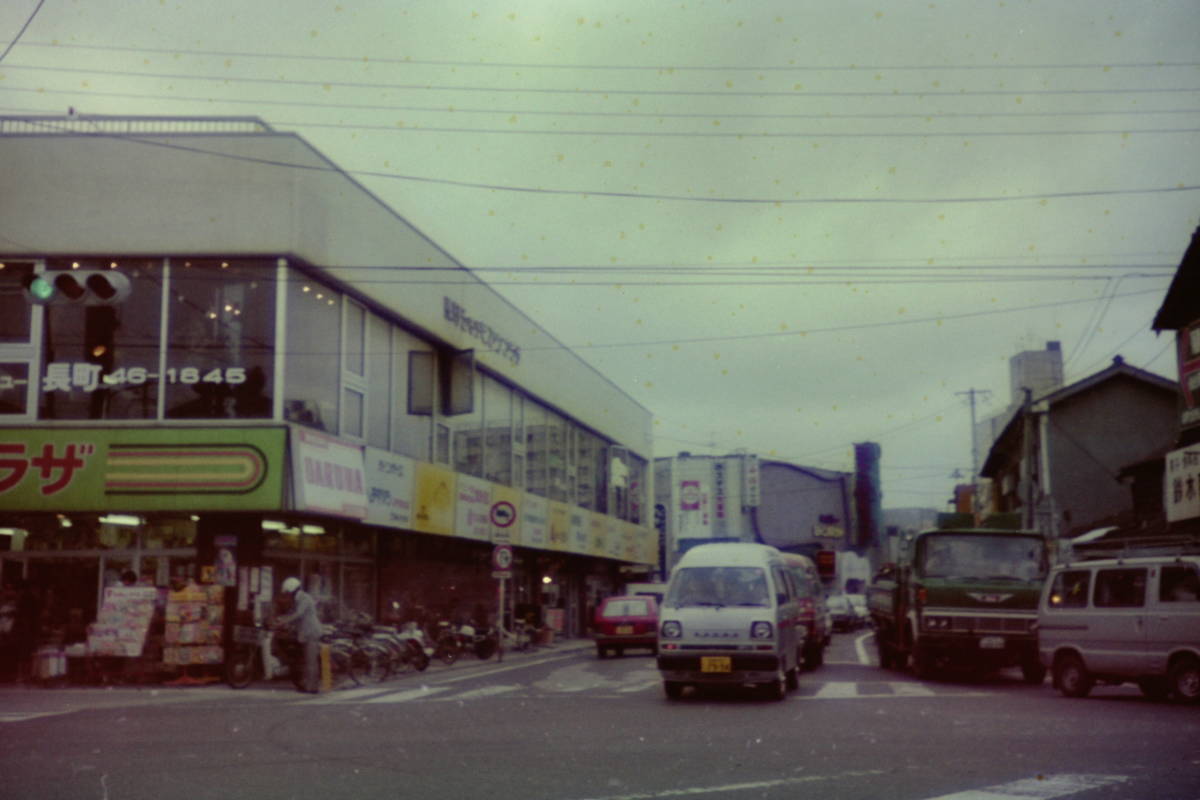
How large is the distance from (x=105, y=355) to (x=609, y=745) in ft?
50.4

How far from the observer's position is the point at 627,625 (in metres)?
31.2

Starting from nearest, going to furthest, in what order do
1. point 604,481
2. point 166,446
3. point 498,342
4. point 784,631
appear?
point 784,631 → point 166,446 → point 498,342 → point 604,481

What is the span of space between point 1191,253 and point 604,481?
29232mm

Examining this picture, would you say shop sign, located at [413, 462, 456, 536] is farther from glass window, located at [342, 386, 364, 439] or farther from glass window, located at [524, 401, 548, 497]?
glass window, located at [524, 401, 548, 497]

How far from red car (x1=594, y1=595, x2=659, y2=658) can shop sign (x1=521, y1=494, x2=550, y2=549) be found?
6620 mm

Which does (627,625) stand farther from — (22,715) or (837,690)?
(22,715)

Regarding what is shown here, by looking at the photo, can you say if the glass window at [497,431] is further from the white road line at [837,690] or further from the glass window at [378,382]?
the white road line at [837,690]

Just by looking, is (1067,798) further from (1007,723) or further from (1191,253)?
(1191,253)

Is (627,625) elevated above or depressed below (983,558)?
below

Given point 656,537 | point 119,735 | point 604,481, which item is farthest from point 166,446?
point 656,537

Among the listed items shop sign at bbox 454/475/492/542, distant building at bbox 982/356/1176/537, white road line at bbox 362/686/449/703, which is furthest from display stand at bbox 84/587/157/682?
distant building at bbox 982/356/1176/537

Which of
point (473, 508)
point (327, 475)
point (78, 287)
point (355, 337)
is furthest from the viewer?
point (473, 508)

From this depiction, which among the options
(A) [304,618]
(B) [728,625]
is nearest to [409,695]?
(A) [304,618]

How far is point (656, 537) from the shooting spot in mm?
Result: 61000
